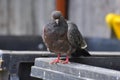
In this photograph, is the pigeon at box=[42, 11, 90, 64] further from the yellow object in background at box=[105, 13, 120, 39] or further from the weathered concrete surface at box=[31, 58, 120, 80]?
the yellow object in background at box=[105, 13, 120, 39]

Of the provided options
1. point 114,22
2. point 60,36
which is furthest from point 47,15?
point 60,36

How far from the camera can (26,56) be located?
397 cm

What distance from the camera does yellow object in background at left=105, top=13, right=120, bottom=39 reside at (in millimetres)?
7383

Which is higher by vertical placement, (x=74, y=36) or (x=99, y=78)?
(x=74, y=36)

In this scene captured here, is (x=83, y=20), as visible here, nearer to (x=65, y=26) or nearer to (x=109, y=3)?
(x=109, y=3)

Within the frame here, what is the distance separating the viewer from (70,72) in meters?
3.17

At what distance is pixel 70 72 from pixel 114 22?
4.44 metres

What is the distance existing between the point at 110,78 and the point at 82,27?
607cm

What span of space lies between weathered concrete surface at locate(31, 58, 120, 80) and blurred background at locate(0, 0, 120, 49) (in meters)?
2.55

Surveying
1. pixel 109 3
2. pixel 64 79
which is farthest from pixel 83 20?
pixel 64 79

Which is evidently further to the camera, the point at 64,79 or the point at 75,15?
the point at 75,15

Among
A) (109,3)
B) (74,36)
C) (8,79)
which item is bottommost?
(8,79)

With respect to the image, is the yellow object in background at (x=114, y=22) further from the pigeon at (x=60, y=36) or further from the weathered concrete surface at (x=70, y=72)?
the weathered concrete surface at (x=70, y=72)

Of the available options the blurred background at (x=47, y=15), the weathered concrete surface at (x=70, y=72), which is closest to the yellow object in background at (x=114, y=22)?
the blurred background at (x=47, y=15)
